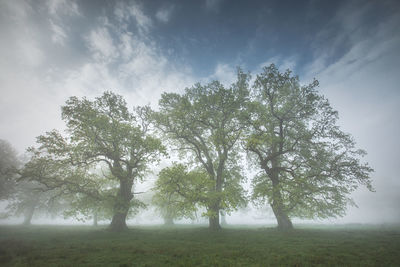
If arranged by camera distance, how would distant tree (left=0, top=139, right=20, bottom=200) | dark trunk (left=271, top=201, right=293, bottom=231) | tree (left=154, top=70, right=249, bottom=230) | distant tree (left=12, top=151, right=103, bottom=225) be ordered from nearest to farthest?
distant tree (left=12, top=151, right=103, bottom=225)
dark trunk (left=271, top=201, right=293, bottom=231)
tree (left=154, top=70, right=249, bottom=230)
distant tree (left=0, top=139, right=20, bottom=200)

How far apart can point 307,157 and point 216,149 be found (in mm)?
11892

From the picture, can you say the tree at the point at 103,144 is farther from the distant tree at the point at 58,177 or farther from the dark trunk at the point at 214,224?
the dark trunk at the point at 214,224

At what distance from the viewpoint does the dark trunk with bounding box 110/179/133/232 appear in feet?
66.4

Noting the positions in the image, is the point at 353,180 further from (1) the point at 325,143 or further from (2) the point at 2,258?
(2) the point at 2,258

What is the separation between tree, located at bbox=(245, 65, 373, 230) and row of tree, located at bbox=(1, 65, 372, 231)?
0.11 meters

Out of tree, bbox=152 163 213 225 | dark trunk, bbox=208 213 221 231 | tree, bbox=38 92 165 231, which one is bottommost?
dark trunk, bbox=208 213 221 231

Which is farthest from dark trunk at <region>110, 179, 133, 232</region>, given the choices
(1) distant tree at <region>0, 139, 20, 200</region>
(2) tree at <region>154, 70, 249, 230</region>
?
(1) distant tree at <region>0, 139, 20, 200</region>

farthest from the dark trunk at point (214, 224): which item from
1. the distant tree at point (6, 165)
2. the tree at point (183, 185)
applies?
the distant tree at point (6, 165)

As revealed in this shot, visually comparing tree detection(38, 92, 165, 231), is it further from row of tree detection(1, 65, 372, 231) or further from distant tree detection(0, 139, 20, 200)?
distant tree detection(0, 139, 20, 200)

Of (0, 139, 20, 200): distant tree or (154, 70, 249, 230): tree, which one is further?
(0, 139, 20, 200): distant tree

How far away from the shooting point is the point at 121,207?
19766 millimetres

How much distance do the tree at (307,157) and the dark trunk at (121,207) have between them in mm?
16725

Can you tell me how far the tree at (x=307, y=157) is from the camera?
59.6 feet

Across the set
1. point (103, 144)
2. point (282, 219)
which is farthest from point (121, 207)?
point (282, 219)
